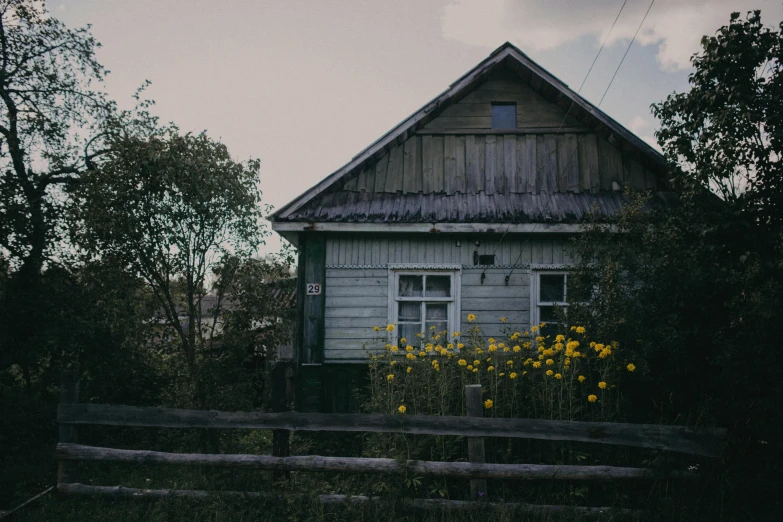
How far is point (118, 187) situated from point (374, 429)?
464 centimetres

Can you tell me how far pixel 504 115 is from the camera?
33.7 feet

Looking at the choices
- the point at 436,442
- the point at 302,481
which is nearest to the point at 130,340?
the point at 302,481

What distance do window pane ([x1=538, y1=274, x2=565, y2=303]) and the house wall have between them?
0.89ft

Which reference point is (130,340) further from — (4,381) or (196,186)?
(4,381)

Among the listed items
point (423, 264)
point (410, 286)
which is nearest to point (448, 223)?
point (423, 264)

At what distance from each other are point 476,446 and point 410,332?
375cm

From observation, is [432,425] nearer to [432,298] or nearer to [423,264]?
[432,298]

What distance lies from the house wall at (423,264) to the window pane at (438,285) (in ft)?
0.90

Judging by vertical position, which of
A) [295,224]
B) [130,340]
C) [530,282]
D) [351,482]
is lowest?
[351,482]

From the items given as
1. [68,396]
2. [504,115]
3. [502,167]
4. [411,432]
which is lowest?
[411,432]

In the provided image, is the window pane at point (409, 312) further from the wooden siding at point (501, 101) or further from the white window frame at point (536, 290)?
the wooden siding at point (501, 101)

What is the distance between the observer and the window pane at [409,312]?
902 cm

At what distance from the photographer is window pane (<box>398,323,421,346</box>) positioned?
353 inches

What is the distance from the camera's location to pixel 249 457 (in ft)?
18.3
